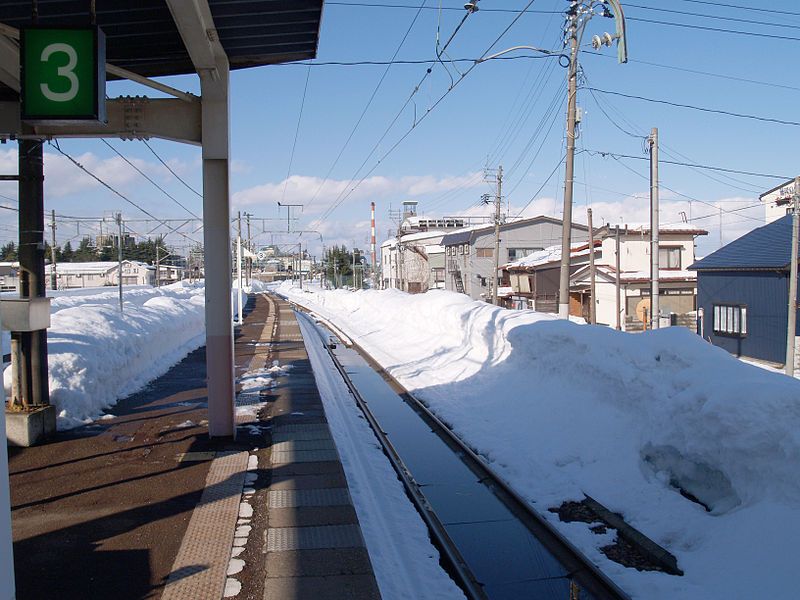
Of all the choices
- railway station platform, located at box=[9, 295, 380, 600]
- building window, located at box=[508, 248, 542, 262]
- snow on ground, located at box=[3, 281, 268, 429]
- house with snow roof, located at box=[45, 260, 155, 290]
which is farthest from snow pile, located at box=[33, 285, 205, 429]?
house with snow roof, located at box=[45, 260, 155, 290]

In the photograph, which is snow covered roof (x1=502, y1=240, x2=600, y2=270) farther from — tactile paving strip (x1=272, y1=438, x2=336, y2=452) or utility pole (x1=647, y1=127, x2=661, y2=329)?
tactile paving strip (x1=272, y1=438, x2=336, y2=452)

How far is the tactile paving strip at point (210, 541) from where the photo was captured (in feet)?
15.1

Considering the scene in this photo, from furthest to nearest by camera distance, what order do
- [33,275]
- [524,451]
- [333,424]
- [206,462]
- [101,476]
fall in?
[333,424] < [524,451] < [33,275] < [206,462] < [101,476]

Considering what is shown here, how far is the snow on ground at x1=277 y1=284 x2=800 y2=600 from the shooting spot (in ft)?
17.7

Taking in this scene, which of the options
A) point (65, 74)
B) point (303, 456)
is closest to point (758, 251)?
point (303, 456)

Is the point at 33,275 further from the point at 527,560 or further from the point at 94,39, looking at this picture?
the point at 527,560

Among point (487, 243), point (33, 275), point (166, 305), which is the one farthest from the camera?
point (487, 243)

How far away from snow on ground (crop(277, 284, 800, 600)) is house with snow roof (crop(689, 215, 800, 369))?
15033mm

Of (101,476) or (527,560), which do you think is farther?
(101,476)

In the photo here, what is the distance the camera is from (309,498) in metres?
6.55

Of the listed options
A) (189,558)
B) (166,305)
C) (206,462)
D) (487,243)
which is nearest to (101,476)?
(206,462)

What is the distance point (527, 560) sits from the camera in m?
5.96

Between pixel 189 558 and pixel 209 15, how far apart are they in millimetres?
5641

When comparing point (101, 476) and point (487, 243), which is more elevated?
point (487, 243)
